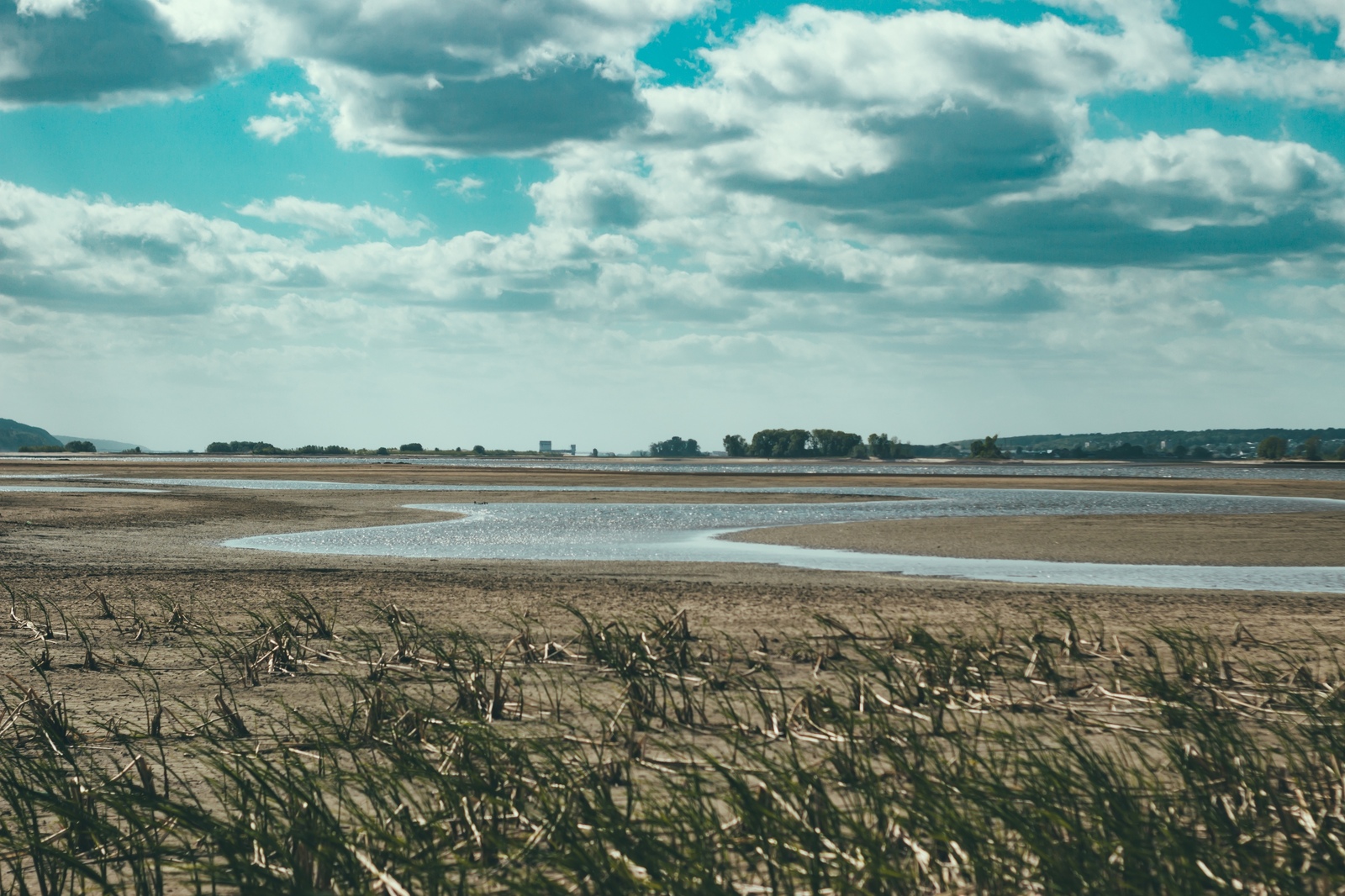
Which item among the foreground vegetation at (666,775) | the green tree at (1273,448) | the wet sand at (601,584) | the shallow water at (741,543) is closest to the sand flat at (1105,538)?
the wet sand at (601,584)

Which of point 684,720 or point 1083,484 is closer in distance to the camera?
point 684,720

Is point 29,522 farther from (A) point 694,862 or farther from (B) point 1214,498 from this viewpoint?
(B) point 1214,498

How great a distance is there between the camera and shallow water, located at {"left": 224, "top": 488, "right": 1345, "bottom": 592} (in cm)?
2372

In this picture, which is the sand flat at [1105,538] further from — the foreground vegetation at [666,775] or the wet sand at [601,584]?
the foreground vegetation at [666,775]

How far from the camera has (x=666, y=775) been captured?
22.9ft

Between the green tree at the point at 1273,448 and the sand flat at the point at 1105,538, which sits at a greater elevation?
the green tree at the point at 1273,448

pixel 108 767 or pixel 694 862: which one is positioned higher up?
pixel 694 862

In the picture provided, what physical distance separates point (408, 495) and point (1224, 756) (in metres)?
52.4

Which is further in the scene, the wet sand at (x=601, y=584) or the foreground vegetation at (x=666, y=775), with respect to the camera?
the wet sand at (x=601, y=584)

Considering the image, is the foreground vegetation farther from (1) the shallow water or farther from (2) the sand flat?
(2) the sand flat

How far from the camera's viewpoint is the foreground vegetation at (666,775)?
474cm

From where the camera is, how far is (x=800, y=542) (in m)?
30.9

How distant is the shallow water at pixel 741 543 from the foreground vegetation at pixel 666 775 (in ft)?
40.6

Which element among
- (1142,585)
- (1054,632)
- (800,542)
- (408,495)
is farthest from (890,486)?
(1054,632)
